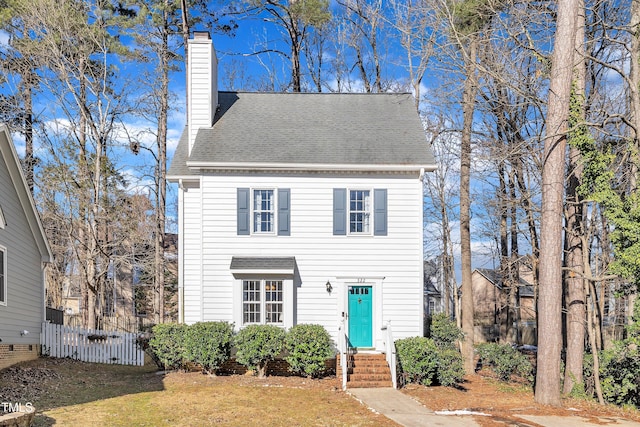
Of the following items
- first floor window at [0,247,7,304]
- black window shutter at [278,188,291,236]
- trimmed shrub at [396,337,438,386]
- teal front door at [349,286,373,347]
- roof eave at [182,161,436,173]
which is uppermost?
roof eave at [182,161,436,173]

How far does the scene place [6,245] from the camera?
14.2 metres

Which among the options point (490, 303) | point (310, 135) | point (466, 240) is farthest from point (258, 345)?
point (490, 303)

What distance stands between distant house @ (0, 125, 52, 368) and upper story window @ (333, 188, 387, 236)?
28.3 feet

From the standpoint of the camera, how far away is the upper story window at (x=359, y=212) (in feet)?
52.1

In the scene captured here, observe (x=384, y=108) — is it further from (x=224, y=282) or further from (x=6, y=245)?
(x=6, y=245)

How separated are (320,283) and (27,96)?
1739 centimetres

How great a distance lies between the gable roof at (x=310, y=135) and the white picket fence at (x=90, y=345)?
6.10m

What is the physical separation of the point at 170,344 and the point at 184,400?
381 centimetres

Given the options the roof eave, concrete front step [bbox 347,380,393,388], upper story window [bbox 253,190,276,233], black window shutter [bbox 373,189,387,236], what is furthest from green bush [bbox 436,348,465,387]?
upper story window [bbox 253,190,276,233]

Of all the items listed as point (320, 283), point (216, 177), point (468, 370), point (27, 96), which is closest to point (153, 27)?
point (27, 96)

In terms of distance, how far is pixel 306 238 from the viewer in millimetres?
15875

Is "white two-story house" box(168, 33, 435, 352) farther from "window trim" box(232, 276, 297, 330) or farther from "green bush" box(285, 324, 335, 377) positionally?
"green bush" box(285, 324, 335, 377)

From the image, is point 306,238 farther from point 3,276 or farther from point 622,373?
point 622,373

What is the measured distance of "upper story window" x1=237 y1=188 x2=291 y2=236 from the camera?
15.8 m
